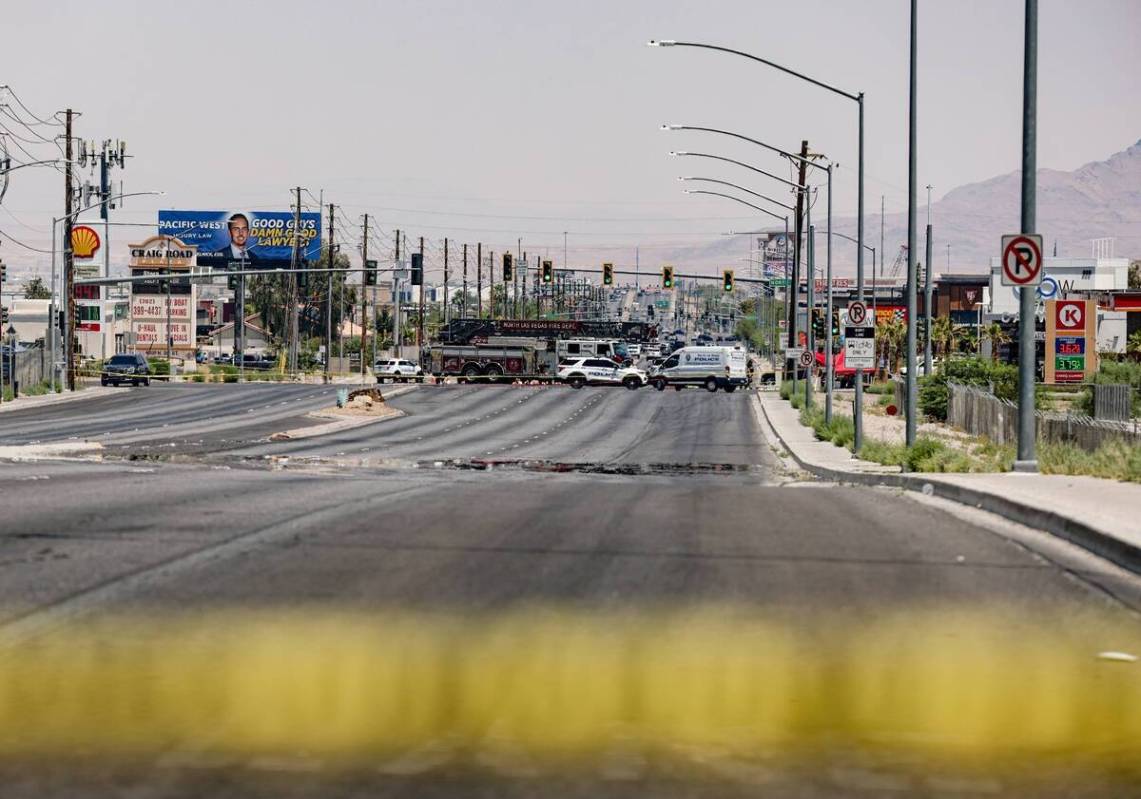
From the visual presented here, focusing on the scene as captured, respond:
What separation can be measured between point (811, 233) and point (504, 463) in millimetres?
22379

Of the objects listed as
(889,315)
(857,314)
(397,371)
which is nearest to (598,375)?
(397,371)

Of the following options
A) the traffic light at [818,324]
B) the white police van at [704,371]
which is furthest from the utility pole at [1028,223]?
the white police van at [704,371]

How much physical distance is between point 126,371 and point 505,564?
301ft

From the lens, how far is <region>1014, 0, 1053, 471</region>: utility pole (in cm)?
2427

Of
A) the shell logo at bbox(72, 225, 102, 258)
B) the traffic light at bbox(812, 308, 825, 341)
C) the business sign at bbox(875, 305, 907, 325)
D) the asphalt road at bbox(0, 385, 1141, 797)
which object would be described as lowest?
the asphalt road at bbox(0, 385, 1141, 797)

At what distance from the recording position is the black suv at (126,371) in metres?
99.0

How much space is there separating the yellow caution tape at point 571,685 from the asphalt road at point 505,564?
15.4 inches

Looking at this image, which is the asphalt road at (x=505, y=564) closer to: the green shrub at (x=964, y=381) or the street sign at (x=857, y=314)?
the street sign at (x=857, y=314)

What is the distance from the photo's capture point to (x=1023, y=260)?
23.9 m

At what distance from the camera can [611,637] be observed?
383 inches

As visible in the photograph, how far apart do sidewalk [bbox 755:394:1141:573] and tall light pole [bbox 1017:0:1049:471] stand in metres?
0.61

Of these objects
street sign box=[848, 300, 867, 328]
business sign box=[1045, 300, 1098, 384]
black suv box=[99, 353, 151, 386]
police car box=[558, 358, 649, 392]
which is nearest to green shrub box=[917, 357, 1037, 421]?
business sign box=[1045, 300, 1098, 384]

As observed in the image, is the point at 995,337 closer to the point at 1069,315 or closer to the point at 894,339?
the point at 894,339

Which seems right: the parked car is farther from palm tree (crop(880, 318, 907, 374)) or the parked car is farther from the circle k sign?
the circle k sign
